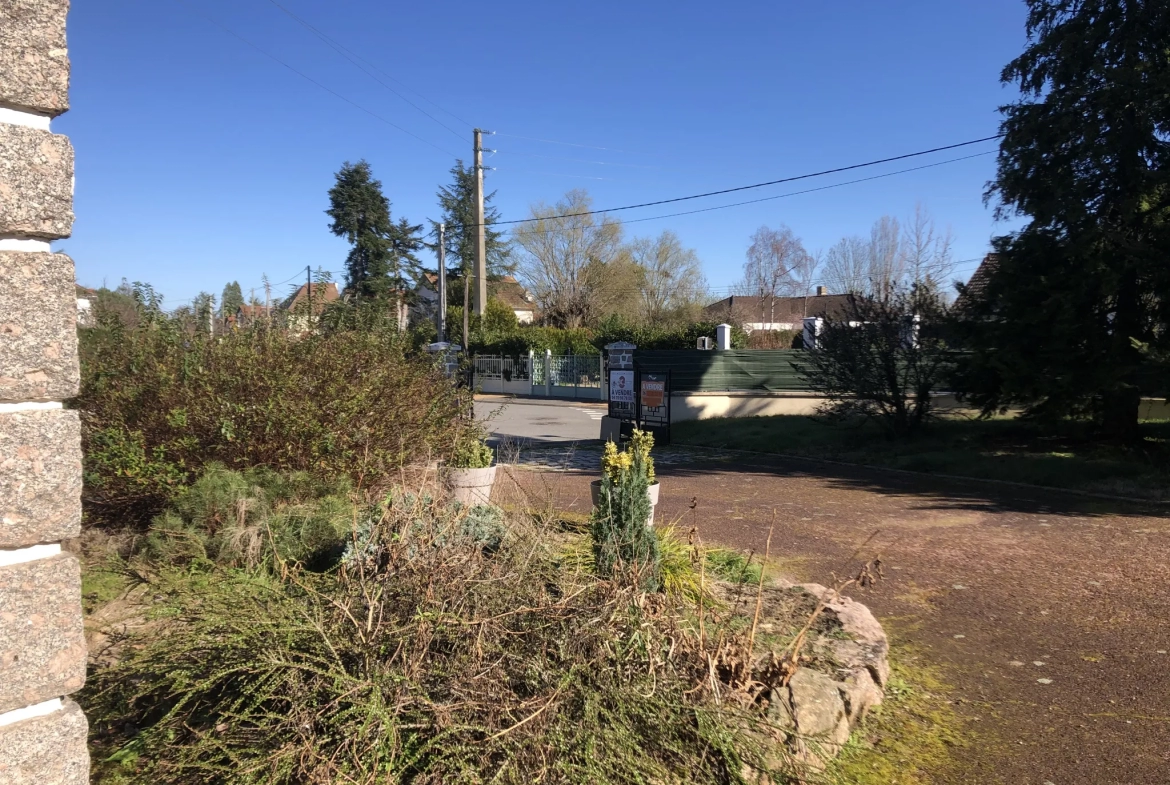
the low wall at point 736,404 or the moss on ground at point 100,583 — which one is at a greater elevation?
the low wall at point 736,404

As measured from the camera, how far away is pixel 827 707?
3.39 meters

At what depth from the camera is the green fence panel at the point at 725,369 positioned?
19.7m

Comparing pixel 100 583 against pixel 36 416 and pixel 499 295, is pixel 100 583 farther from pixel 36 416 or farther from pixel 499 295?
pixel 499 295

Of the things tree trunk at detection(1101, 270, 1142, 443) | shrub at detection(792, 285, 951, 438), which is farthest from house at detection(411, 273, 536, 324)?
tree trunk at detection(1101, 270, 1142, 443)

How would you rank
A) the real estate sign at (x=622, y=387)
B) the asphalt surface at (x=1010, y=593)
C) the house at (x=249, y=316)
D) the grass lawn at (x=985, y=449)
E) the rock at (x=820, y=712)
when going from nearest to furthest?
the rock at (x=820, y=712), the asphalt surface at (x=1010, y=593), the house at (x=249, y=316), the grass lawn at (x=985, y=449), the real estate sign at (x=622, y=387)

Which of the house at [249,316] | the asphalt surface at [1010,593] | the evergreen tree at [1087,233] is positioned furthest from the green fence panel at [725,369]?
the house at [249,316]

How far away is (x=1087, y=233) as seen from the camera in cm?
1098

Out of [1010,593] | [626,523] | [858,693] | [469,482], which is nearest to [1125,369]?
[1010,593]

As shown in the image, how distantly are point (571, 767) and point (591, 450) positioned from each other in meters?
13.5

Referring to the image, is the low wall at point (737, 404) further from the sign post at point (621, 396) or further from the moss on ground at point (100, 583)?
the moss on ground at point (100, 583)

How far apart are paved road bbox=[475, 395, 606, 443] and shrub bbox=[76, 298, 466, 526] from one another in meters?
7.01

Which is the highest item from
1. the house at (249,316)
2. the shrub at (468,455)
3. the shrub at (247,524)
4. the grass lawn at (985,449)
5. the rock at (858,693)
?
the house at (249,316)

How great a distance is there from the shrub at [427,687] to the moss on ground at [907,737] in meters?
0.69

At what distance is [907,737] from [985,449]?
34.3 feet
